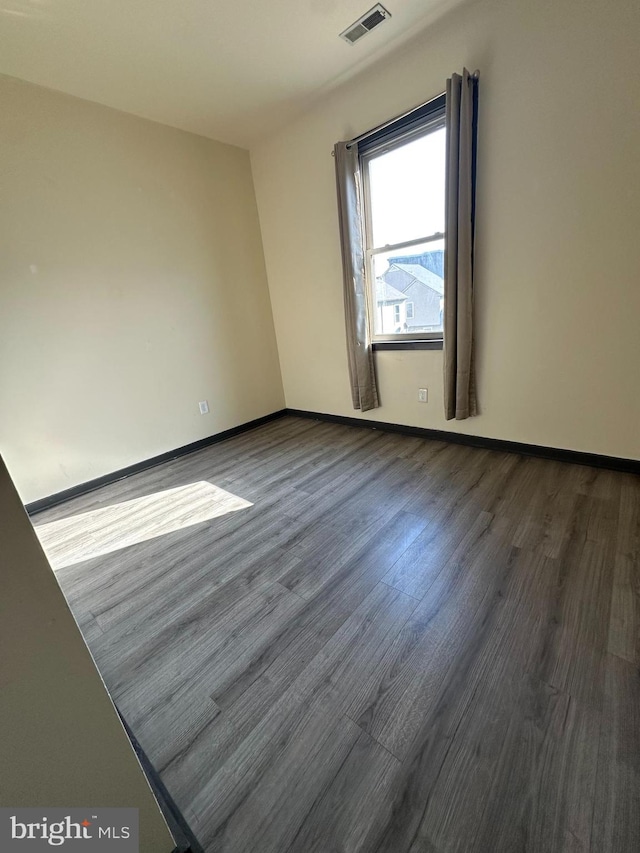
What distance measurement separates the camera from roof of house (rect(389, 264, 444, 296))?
2439 mm

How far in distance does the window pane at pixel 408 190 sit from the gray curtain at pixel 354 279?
16cm

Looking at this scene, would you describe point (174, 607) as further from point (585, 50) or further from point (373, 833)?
point (585, 50)

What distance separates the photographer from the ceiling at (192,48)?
1730 millimetres

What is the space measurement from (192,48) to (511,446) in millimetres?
3257

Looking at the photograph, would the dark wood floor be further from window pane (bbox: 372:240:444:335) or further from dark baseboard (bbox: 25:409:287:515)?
window pane (bbox: 372:240:444:335)

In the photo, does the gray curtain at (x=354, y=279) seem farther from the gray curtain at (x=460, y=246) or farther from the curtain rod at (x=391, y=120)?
the gray curtain at (x=460, y=246)

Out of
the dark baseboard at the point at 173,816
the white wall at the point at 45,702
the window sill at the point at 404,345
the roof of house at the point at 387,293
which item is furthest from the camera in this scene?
the roof of house at the point at 387,293

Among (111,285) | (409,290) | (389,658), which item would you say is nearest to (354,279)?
(409,290)

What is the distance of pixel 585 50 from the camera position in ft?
5.48

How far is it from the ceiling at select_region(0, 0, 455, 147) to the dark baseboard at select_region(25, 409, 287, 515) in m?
2.65

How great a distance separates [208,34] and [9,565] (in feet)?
9.28

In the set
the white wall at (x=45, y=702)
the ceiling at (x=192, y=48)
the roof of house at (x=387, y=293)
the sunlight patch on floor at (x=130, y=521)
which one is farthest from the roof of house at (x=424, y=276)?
the white wall at (x=45, y=702)

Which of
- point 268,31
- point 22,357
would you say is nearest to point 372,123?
point 268,31

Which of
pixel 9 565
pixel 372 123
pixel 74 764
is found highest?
pixel 372 123
